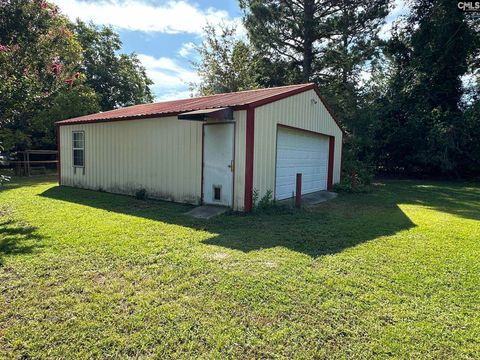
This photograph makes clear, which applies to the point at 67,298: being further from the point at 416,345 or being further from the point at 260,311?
the point at 416,345

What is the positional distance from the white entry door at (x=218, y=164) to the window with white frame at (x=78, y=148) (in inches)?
225

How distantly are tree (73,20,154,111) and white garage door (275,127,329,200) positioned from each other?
72.2ft

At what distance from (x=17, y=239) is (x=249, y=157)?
14.7ft

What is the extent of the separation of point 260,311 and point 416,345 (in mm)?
1260

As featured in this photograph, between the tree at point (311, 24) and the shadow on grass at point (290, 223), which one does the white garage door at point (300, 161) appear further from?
the tree at point (311, 24)

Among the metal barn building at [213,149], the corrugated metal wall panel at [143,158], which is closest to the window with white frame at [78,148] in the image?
the metal barn building at [213,149]

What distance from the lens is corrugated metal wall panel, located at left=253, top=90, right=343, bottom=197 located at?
7.32 metres

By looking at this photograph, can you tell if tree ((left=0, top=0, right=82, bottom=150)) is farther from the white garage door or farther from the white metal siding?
the white garage door

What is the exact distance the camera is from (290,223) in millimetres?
6312

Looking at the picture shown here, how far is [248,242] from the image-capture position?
4996 mm

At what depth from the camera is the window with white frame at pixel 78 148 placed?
11.0 metres

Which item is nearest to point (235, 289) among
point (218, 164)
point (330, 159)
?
point (218, 164)

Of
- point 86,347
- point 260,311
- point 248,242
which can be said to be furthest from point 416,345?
point 248,242

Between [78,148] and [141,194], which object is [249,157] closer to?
[141,194]
